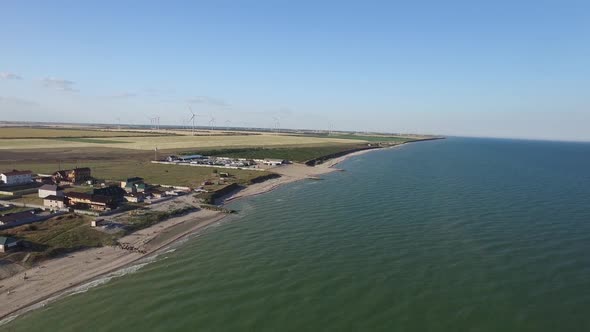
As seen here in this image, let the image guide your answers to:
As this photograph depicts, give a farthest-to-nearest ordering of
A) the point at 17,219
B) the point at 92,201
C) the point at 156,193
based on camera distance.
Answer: the point at 156,193 → the point at 92,201 → the point at 17,219

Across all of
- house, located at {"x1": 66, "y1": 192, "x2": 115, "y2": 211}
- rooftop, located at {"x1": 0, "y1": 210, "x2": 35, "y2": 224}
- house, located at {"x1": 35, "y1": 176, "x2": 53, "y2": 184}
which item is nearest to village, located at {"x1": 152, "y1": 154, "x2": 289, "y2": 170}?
house, located at {"x1": 35, "y1": 176, "x2": 53, "y2": 184}

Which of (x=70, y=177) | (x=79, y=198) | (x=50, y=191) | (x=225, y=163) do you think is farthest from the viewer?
(x=225, y=163)

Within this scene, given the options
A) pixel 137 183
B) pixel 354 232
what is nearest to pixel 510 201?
pixel 354 232

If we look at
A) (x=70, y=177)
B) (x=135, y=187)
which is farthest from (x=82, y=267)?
(x=70, y=177)

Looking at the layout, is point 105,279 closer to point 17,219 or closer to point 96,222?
point 96,222

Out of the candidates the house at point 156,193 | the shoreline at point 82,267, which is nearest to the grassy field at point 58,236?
the shoreline at point 82,267

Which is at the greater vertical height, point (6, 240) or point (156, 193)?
point (156, 193)

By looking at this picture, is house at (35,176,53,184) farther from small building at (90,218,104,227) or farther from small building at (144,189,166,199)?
small building at (90,218,104,227)
